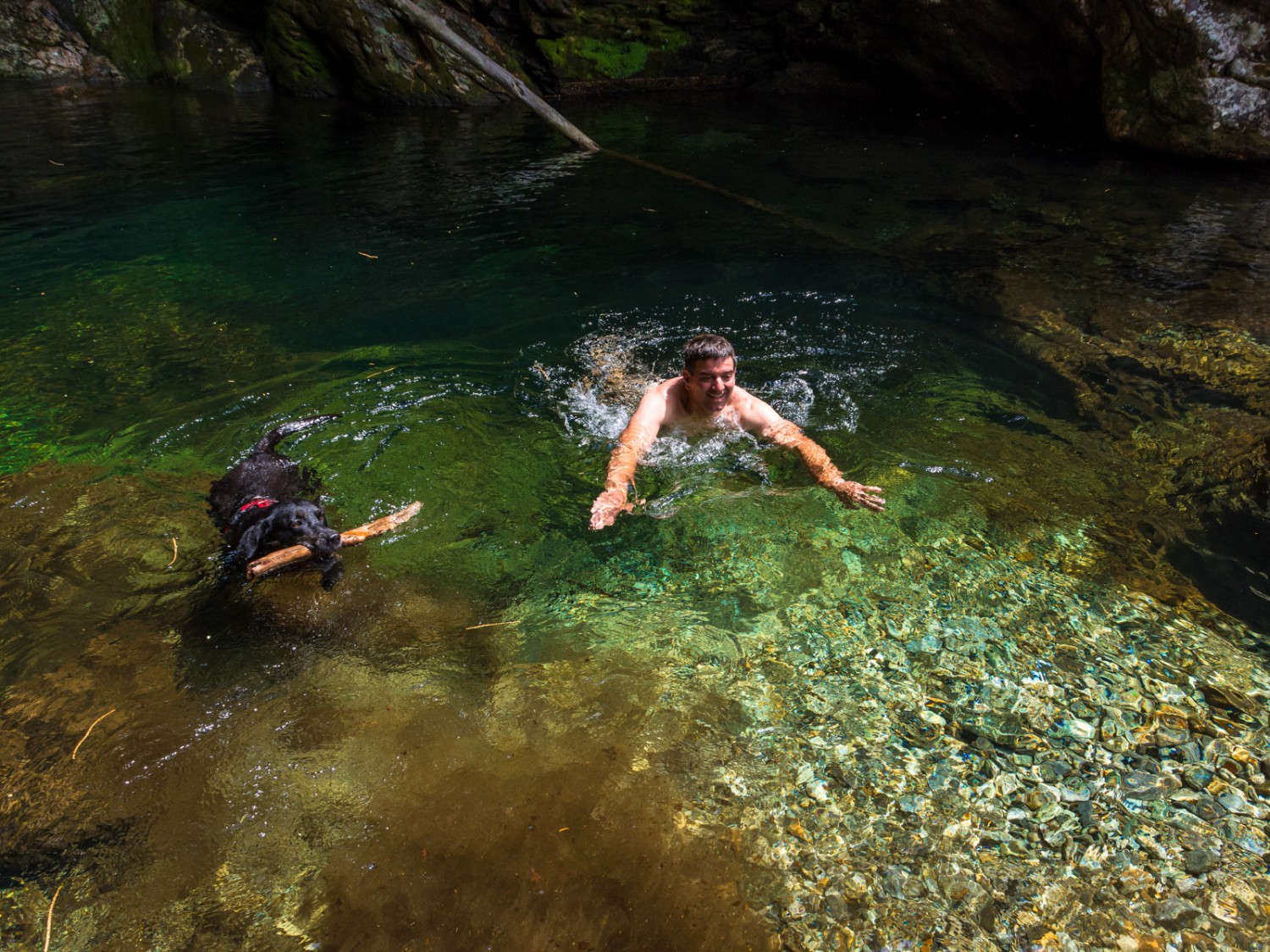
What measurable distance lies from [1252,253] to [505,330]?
24.5 ft

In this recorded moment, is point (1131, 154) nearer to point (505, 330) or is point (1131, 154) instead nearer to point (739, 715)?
point (505, 330)

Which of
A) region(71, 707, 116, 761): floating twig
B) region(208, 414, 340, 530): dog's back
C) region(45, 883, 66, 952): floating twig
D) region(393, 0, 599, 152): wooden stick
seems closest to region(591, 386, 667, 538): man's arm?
region(208, 414, 340, 530): dog's back

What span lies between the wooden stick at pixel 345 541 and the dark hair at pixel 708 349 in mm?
1909

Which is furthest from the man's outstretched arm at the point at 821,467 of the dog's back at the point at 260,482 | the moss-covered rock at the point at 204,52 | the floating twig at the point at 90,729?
the moss-covered rock at the point at 204,52

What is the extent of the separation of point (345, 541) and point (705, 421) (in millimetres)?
2426

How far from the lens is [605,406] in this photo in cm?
600

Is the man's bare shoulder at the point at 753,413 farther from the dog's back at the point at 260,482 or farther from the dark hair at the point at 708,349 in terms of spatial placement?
the dog's back at the point at 260,482

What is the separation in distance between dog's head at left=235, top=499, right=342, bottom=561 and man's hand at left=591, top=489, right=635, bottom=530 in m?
1.30

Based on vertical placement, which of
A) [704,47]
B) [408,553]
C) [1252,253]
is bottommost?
[408,553]

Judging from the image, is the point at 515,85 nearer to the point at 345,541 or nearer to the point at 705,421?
the point at 705,421

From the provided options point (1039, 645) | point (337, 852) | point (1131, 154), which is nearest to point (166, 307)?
point (337, 852)

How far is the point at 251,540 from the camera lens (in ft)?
12.8

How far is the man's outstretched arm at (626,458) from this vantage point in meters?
4.25

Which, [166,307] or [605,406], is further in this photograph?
[166,307]
